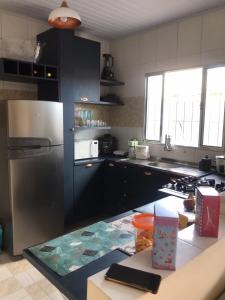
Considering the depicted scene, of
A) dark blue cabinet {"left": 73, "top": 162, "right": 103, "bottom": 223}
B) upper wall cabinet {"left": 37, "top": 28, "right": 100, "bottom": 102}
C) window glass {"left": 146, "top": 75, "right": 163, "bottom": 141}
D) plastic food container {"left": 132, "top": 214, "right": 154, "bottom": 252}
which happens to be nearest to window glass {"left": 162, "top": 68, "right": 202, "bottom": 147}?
window glass {"left": 146, "top": 75, "right": 163, "bottom": 141}

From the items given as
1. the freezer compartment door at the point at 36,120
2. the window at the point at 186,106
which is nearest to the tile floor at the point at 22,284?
the freezer compartment door at the point at 36,120

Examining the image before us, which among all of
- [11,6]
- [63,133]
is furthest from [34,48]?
[63,133]

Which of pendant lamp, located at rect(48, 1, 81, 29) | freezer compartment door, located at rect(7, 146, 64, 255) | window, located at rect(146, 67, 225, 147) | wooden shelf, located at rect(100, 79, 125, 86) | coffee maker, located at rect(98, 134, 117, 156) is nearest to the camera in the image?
pendant lamp, located at rect(48, 1, 81, 29)

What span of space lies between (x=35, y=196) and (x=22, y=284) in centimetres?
83

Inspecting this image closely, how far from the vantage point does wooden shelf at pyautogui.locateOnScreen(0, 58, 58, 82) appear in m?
2.59

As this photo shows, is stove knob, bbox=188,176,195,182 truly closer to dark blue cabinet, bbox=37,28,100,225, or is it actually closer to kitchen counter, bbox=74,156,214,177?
kitchen counter, bbox=74,156,214,177

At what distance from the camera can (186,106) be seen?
3252 millimetres

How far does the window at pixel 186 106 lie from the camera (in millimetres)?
2947

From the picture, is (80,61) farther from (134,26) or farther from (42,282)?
(42,282)

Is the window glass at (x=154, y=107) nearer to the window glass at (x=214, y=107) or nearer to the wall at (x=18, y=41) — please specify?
the window glass at (x=214, y=107)

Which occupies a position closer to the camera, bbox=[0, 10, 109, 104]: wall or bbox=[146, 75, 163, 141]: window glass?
bbox=[0, 10, 109, 104]: wall

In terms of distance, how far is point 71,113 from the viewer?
308 cm

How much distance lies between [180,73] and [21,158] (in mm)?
2247

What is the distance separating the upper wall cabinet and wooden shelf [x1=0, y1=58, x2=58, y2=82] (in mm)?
117
